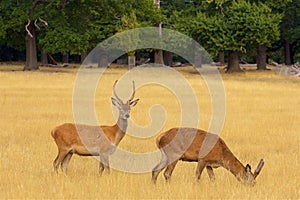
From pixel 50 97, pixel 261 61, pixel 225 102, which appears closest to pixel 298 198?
pixel 225 102

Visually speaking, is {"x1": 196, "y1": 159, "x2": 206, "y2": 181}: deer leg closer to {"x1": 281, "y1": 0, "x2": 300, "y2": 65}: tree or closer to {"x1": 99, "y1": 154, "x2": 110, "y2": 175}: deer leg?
{"x1": 99, "y1": 154, "x2": 110, "y2": 175}: deer leg

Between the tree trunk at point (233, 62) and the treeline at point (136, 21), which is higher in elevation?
the treeline at point (136, 21)

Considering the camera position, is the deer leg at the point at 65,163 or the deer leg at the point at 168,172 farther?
the deer leg at the point at 65,163

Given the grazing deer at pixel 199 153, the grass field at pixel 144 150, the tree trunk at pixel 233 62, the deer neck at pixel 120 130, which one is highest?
the tree trunk at pixel 233 62

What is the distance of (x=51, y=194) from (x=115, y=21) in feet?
158

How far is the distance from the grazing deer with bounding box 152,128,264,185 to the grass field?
202 millimetres

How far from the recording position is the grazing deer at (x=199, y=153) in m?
9.18

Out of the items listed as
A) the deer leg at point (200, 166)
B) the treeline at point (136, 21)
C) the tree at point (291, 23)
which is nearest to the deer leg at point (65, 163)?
the deer leg at point (200, 166)

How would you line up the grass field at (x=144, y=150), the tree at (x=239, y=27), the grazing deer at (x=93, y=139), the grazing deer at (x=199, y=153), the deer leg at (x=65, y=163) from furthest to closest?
the tree at (x=239, y=27) → the deer leg at (x=65, y=163) → the grazing deer at (x=93, y=139) → the grazing deer at (x=199, y=153) → the grass field at (x=144, y=150)

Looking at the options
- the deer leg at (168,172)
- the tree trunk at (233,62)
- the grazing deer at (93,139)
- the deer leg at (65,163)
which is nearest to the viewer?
the deer leg at (168,172)

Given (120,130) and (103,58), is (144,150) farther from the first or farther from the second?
(103,58)

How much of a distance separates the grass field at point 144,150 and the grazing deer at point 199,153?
0.20 m

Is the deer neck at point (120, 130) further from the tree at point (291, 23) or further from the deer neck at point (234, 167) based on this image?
the tree at point (291, 23)

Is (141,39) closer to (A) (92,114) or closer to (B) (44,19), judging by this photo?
(B) (44,19)
